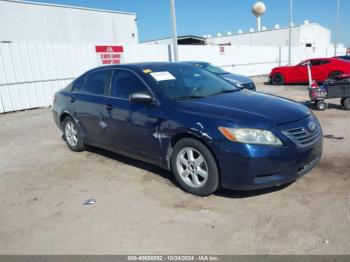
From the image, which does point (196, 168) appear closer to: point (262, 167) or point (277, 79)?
point (262, 167)

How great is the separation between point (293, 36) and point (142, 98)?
149 feet

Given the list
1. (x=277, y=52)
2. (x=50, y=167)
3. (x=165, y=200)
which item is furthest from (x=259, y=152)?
(x=277, y=52)

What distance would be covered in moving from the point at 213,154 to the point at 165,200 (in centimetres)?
85

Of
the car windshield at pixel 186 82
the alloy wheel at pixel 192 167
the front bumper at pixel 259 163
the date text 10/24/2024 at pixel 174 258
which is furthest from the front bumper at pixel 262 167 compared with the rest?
the car windshield at pixel 186 82

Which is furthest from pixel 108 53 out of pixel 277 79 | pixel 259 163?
pixel 259 163

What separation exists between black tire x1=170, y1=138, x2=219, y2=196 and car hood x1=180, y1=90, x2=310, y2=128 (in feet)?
1.25

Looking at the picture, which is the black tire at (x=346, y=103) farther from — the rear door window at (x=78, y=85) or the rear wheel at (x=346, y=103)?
the rear door window at (x=78, y=85)

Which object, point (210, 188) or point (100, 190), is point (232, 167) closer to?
point (210, 188)

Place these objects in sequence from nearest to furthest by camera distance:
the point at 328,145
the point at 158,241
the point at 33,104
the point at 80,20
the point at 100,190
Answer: the point at 158,241, the point at 100,190, the point at 328,145, the point at 33,104, the point at 80,20

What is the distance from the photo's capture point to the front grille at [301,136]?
130 inches

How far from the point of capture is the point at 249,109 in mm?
3559

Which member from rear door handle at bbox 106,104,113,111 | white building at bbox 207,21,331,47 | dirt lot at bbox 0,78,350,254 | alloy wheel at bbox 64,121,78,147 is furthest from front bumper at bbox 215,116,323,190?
white building at bbox 207,21,331,47

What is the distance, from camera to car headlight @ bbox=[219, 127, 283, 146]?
3207 mm

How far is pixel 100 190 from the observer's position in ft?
13.5
